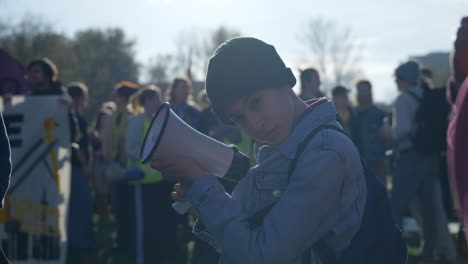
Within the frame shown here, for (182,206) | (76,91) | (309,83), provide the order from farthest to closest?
(76,91)
(309,83)
(182,206)

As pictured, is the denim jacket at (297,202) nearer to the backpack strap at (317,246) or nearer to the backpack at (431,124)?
the backpack strap at (317,246)

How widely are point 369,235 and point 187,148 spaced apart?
552 millimetres

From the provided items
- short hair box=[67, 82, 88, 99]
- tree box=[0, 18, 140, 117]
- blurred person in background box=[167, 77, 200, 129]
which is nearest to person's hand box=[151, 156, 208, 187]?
blurred person in background box=[167, 77, 200, 129]

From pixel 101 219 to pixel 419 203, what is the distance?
5655 millimetres

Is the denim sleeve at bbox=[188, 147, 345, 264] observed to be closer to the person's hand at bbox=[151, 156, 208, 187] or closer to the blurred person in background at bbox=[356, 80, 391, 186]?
the person's hand at bbox=[151, 156, 208, 187]

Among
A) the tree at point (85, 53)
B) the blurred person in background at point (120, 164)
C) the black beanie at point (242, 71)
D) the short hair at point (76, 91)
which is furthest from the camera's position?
the tree at point (85, 53)

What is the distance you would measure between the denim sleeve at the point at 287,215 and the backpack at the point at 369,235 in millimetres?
39

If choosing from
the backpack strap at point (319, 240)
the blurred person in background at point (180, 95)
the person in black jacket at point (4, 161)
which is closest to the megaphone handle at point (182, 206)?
the backpack strap at point (319, 240)

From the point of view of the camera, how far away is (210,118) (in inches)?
174

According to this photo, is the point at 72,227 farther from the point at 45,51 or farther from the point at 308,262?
the point at 45,51

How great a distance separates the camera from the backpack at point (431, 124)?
5691 millimetres

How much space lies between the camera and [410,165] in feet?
19.2

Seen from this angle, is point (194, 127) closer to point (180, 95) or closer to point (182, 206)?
point (180, 95)

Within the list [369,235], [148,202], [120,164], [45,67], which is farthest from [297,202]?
[120,164]
